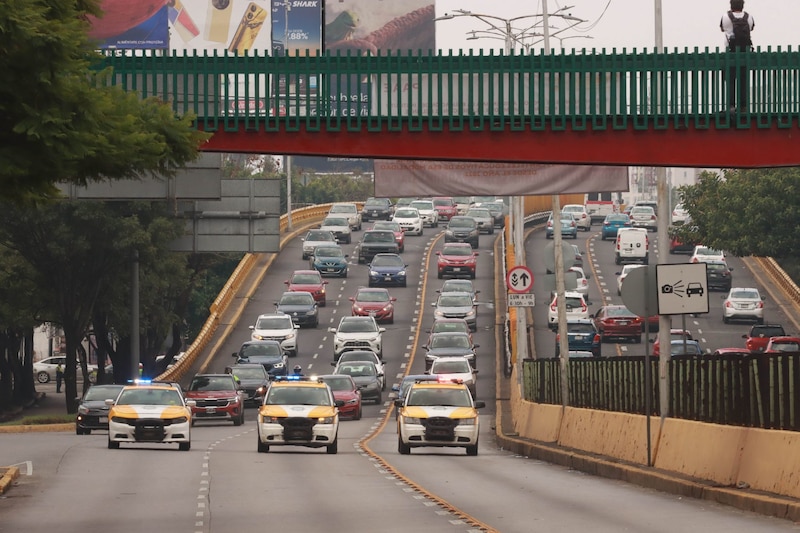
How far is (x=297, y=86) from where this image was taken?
23562 mm

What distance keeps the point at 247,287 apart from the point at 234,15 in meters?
19.7

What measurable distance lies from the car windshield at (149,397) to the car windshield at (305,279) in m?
40.1

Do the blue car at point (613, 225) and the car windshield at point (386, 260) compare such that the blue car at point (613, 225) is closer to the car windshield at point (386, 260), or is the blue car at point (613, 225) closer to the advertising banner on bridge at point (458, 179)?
the car windshield at point (386, 260)

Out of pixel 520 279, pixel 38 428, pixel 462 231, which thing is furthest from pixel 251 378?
pixel 462 231

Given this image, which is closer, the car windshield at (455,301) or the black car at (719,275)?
the car windshield at (455,301)

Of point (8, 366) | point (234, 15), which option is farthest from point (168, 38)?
point (8, 366)

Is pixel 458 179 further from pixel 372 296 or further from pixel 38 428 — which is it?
pixel 372 296

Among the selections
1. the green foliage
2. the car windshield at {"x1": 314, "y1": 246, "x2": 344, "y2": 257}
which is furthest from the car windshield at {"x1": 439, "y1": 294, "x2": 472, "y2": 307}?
the car windshield at {"x1": 314, "y1": 246, "x2": 344, "y2": 257}

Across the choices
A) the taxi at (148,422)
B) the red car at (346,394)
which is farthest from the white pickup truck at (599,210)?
the taxi at (148,422)

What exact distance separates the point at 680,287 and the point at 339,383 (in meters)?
27.0

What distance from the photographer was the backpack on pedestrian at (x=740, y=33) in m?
23.7

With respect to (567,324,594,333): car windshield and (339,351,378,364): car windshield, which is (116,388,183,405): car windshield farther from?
(567,324,594,333): car windshield

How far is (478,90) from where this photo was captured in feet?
→ 77.7

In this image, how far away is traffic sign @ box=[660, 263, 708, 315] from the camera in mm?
24656
